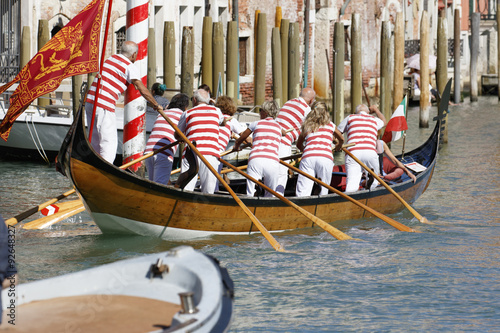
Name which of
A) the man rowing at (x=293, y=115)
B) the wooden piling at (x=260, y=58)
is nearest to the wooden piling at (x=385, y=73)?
the wooden piling at (x=260, y=58)

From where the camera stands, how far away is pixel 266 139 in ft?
23.4

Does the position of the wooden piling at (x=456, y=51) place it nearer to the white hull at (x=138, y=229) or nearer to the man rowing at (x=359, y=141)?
the man rowing at (x=359, y=141)

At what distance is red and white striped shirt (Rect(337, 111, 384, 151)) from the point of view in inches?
312

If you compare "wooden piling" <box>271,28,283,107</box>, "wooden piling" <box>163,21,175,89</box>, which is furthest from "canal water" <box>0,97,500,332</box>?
"wooden piling" <box>271,28,283,107</box>

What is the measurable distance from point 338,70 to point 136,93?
623 cm

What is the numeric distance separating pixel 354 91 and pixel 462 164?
209cm

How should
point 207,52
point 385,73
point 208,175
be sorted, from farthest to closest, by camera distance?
point 385,73 → point 207,52 → point 208,175

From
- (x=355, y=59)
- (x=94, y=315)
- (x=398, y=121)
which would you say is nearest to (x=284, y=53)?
(x=355, y=59)

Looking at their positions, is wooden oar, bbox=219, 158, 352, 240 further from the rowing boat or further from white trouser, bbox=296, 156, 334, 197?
white trouser, bbox=296, 156, 334, 197

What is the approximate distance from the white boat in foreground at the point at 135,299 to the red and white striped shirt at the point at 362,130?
4.49 meters

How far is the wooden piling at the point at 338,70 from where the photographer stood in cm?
1294

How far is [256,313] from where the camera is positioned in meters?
5.06

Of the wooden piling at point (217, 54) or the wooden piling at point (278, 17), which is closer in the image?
the wooden piling at point (217, 54)

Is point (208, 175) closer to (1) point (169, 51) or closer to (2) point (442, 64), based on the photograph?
(1) point (169, 51)
